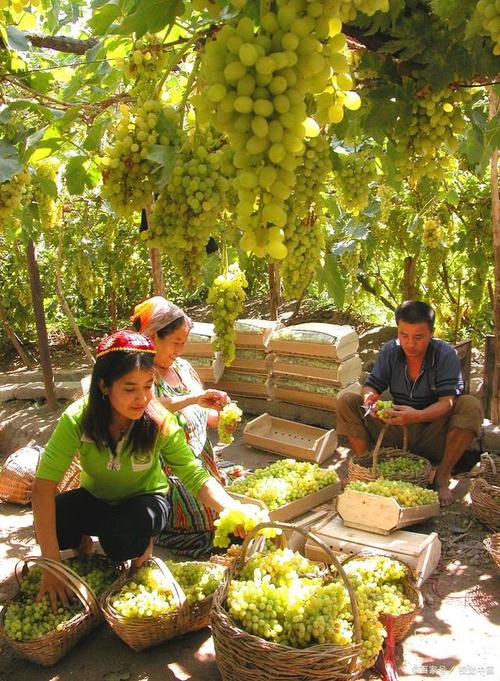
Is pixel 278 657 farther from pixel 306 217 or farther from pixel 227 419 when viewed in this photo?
pixel 227 419

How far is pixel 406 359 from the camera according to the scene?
4895mm

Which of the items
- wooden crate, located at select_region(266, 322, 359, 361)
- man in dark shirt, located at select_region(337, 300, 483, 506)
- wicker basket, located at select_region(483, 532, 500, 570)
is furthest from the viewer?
wooden crate, located at select_region(266, 322, 359, 361)

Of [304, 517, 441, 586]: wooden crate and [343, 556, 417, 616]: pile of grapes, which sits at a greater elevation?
[343, 556, 417, 616]: pile of grapes

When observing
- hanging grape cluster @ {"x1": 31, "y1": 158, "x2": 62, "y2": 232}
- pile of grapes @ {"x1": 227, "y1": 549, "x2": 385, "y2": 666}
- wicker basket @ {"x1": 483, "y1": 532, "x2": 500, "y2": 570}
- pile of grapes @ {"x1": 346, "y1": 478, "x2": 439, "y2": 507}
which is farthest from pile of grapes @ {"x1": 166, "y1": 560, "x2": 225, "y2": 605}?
hanging grape cluster @ {"x1": 31, "y1": 158, "x2": 62, "y2": 232}

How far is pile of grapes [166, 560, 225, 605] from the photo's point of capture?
3.00 m

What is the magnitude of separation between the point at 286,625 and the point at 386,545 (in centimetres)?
118

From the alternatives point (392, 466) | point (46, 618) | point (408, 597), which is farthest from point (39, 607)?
point (392, 466)

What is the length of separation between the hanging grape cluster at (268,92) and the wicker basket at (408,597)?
2300 mm

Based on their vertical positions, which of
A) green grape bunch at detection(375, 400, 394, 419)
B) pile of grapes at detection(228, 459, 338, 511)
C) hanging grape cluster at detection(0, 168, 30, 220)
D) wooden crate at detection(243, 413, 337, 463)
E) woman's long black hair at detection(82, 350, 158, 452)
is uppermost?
hanging grape cluster at detection(0, 168, 30, 220)

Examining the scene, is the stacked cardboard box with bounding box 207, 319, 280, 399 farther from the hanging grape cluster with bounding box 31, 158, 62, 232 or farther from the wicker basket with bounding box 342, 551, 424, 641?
the wicker basket with bounding box 342, 551, 424, 641

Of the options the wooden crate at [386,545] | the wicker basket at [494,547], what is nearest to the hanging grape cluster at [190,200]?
the wooden crate at [386,545]

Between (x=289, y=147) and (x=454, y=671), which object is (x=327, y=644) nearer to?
(x=454, y=671)

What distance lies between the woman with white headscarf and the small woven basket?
83 cm

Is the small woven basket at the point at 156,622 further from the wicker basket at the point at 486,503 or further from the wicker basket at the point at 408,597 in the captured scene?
the wicker basket at the point at 486,503
